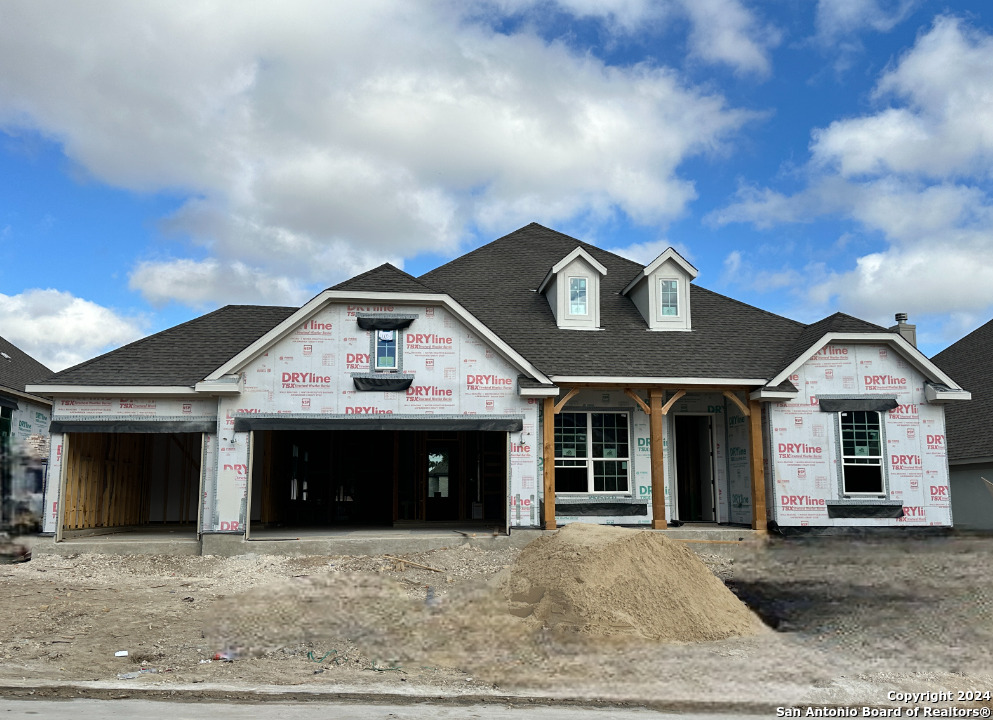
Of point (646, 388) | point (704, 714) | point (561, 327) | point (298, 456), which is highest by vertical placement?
point (561, 327)

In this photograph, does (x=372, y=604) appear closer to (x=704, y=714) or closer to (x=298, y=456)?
(x=704, y=714)

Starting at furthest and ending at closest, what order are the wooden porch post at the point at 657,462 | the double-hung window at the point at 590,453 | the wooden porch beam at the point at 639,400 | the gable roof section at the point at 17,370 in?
the gable roof section at the point at 17,370 < the double-hung window at the point at 590,453 < the wooden porch beam at the point at 639,400 < the wooden porch post at the point at 657,462

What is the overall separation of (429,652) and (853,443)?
1169 centimetres

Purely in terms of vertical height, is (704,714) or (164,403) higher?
(164,403)

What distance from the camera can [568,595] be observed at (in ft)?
32.0

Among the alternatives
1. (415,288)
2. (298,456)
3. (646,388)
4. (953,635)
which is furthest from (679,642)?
(298,456)

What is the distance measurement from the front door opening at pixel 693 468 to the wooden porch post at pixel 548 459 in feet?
14.4

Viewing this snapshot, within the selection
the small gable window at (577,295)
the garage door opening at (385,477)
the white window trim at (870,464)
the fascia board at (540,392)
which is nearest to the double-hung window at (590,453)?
the fascia board at (540,392)

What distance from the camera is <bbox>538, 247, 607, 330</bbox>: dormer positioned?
18469 millimetres

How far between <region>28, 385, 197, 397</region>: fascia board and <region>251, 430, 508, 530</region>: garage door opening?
411 cm

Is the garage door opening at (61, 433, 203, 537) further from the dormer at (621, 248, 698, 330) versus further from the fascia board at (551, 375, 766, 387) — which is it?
the dormer at (621, 248, 698, 330)

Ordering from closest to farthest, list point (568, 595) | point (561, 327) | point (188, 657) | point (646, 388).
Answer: point (188, 657), point (568, 595), point (646, 388), point (561, 327)

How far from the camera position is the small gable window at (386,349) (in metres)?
15.8

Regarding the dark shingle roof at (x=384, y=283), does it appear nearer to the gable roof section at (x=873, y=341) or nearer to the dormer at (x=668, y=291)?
the dormer at (x=668, y=291)
